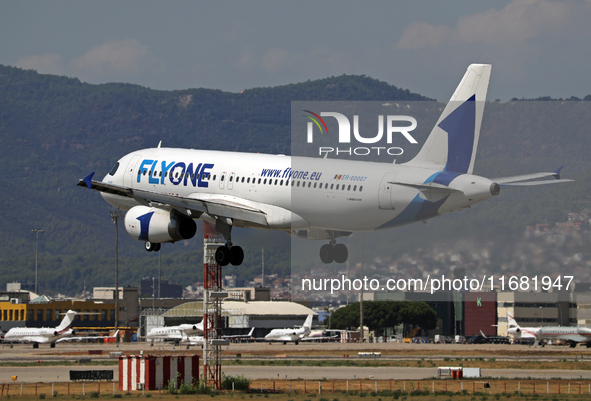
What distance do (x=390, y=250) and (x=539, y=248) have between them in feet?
52.7

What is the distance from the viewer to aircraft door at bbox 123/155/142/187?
215ft

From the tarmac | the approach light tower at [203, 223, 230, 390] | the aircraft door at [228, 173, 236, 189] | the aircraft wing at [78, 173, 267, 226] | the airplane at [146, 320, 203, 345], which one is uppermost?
the aircraft door at [228, 173, 236, 189]

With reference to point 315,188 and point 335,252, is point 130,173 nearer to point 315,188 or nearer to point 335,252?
point 335,252

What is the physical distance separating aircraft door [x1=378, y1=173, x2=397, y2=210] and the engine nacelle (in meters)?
A: 13.6

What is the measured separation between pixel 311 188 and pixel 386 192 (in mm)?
4976

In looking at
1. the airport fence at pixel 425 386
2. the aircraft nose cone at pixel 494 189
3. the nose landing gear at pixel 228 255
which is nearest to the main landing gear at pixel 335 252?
the nose landing gear at pixel 228 255

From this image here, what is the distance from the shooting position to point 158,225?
59.4 m

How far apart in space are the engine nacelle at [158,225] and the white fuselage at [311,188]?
178cm

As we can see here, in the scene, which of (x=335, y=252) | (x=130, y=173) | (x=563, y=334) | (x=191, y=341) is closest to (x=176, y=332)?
(x=191, y=341)

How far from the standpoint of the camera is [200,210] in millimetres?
57844

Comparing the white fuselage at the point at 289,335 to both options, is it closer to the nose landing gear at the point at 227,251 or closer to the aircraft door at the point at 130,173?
the aircraft door at the point at 130,173

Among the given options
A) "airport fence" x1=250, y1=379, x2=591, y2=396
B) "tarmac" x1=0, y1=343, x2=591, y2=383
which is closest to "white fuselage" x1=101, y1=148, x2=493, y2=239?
"airport fence" x1=250, y1=379, x2=591, y2=396

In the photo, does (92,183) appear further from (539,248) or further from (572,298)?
(572,298)

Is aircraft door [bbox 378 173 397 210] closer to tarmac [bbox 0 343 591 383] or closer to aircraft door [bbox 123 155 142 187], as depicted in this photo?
aircraft door [bbox 123 155 142 187]
